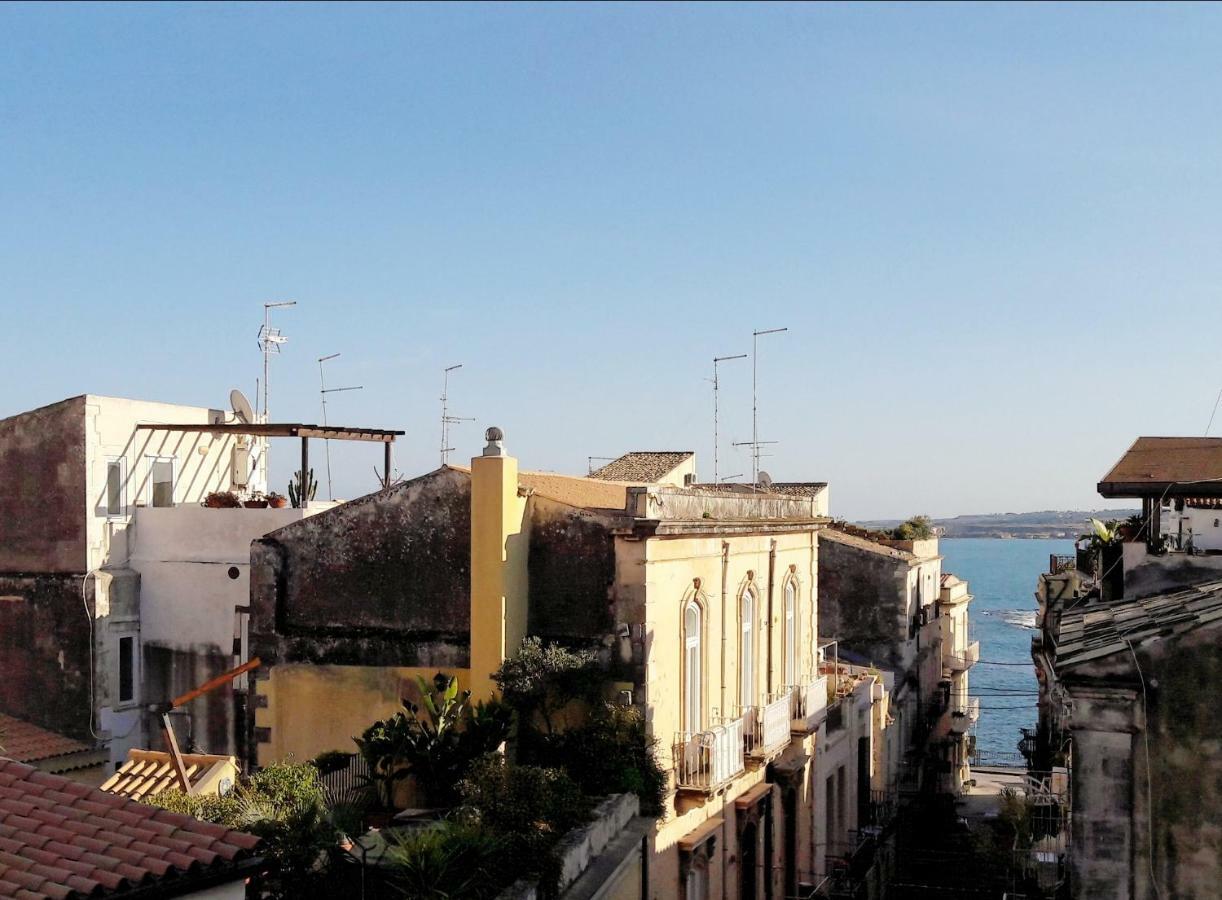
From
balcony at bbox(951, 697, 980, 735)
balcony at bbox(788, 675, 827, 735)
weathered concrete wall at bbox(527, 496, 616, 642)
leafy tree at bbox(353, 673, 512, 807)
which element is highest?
weathered concrete wall at bbox(527, 496, 616, 642)

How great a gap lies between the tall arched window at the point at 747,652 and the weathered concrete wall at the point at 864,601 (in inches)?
560

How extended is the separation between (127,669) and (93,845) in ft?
60.4

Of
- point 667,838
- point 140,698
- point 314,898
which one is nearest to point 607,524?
point 667,838

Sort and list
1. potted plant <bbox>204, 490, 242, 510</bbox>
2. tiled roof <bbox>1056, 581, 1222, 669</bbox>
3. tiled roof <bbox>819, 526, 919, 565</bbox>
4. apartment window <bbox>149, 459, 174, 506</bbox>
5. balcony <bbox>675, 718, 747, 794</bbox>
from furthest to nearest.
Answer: tiled roof <bbox>819, 526, 919, 565</bbox>
apartment window <bbox>149, 459, 174, 506</bbox>
potted plant <bbox>204, 490, 242, 510</bbox>
balcony <bbox>675, 718, 747, 794</bbox>
tiled roof <bbox>1056, 581, 1222, 669</bbox>

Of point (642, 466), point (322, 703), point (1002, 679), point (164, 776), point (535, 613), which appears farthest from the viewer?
point (1002, 679)

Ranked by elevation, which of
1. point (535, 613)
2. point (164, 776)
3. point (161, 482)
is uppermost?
point (161, 482)

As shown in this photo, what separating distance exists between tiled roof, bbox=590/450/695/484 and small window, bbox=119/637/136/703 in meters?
12.1

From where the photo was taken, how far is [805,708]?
24.8 metres

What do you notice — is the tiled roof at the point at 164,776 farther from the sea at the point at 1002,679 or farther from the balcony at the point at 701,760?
the sea at the point at 1002,679

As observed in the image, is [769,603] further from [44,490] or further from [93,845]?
[93,845]

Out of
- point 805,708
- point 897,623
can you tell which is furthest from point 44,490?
point 897,623

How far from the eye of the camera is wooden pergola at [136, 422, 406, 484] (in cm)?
2767

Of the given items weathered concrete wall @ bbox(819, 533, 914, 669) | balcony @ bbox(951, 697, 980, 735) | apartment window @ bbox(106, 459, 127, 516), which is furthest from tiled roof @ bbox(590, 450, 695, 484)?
balcony @ bbox(951, 697, 980, 735)

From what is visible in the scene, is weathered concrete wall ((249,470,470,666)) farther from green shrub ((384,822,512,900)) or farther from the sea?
the sea
